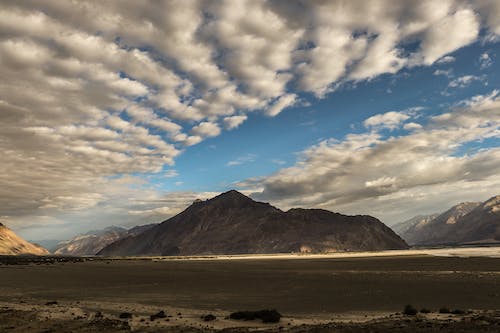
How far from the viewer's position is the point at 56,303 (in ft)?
95.9

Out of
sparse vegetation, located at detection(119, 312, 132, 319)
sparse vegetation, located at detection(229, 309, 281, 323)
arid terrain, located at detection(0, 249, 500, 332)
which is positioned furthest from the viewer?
sparse vegetation, located at detection(119, 312, 132, 319)

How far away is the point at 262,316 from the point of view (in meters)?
21.9

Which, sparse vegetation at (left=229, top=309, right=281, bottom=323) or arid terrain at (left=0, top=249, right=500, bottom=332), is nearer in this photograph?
arid terrain at (left=0, top=249, right=500, bottom=332)

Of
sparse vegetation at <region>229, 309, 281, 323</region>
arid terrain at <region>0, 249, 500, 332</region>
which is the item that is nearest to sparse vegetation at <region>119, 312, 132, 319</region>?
arid terrain at <region>0, 249, 500, 332</region>

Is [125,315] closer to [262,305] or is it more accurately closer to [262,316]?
[262,316]

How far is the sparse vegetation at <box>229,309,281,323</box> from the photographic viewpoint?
838 inches

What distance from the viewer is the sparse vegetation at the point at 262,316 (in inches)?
838

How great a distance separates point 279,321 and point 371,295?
13.1 metres

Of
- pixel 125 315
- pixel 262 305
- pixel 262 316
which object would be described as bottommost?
pixel 262 305

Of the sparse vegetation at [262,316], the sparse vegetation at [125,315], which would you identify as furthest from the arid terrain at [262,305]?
the sparse vegetation at [262,316]

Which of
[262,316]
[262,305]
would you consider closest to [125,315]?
[262,316]

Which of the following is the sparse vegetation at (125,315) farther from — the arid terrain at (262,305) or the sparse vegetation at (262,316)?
the sparse vegetation at (262,316)

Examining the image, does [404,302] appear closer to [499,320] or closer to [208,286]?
[499,320]

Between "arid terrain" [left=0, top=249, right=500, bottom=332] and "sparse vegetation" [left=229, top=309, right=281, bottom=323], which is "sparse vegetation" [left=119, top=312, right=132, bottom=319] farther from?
"sparse vegetation" [left=229, top=309, right=281, bottom=323]
